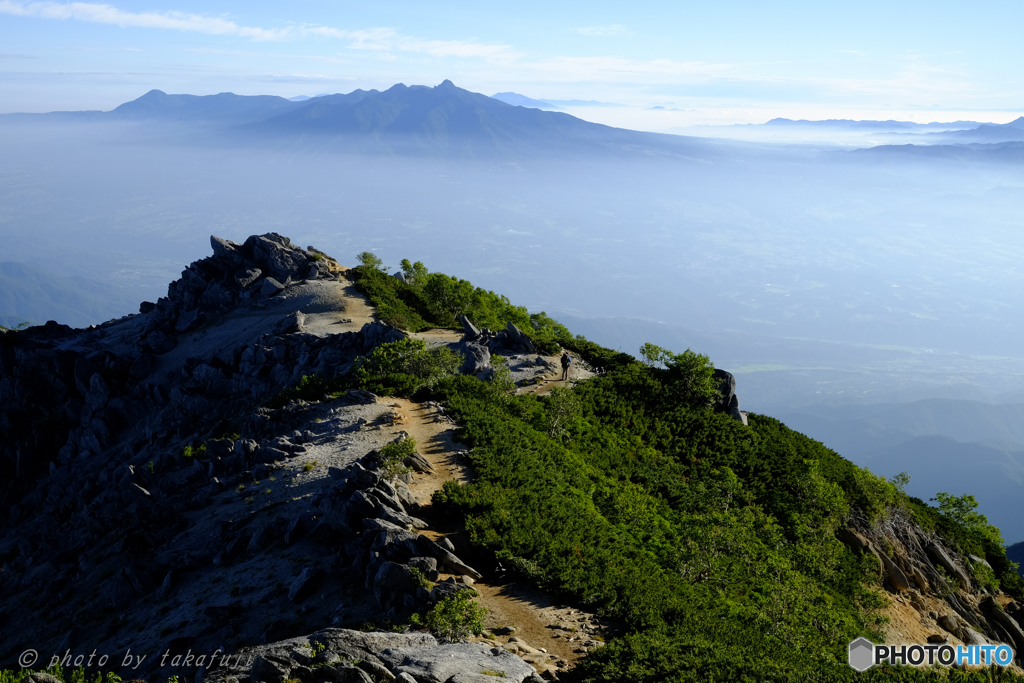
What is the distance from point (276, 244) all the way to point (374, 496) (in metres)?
58.1

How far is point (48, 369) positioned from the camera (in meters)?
56.9

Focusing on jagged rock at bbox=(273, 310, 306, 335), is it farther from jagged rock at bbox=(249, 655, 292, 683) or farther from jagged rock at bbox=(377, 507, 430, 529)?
jagged rock at bbox=(249, 655, 292, 683)

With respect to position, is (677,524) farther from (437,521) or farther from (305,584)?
(305,584)

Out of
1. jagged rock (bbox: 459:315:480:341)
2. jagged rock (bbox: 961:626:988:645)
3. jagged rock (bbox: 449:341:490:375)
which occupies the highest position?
jagged rock (bbox: 459:315:480:341)

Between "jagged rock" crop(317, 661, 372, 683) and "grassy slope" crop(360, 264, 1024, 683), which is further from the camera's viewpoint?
"grassy slope" crop(360, 264, 1024, 683)

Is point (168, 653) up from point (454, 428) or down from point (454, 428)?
down

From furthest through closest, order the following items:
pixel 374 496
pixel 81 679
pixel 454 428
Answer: pixel 454 428 → pixel 374 496 → pixel 81 679

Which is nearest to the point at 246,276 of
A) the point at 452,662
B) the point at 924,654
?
the point at 452,662

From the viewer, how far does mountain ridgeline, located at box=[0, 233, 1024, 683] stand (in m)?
17.8

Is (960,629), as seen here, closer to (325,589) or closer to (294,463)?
(325,589)

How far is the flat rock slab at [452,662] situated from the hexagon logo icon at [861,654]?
11087mm

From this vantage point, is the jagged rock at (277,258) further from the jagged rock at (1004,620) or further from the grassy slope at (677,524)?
the jagged rock at (1004,620)

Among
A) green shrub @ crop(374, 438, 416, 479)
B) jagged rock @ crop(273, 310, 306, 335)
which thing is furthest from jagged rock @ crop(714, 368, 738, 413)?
jagged rock @ crop(273, 310, 306, 335)

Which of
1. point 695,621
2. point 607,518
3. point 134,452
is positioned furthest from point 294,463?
point 134,452
